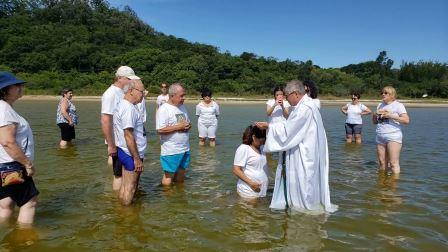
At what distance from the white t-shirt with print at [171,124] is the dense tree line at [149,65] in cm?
4563

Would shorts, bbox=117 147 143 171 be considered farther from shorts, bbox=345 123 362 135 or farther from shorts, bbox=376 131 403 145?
shorts, bbox=345 123 362 135

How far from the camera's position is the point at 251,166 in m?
6.06

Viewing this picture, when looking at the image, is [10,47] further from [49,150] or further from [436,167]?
[436,167]

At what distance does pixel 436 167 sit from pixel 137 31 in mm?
98131

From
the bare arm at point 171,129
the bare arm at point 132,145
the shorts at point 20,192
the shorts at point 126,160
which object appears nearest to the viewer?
the shorts at point 20,192

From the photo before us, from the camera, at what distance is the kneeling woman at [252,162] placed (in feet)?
19.7

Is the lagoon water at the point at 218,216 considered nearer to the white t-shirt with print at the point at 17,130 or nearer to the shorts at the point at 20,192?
the shorts at the point at 20,192

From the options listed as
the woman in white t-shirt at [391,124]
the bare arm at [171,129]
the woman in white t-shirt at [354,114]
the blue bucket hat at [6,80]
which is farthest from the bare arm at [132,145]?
the woman in white t-shirt at [354,114]

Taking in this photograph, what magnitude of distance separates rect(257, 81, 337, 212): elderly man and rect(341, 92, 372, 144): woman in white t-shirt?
27.8 ft

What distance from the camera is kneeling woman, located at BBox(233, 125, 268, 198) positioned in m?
5.99

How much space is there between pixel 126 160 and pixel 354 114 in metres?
9.68

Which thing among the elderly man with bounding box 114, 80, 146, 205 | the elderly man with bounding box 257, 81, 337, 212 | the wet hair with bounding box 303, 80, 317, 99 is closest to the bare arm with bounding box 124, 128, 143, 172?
the elderly man with bounding box 114, 80, 146, 205

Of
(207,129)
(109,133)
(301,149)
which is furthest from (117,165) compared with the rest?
(207,129)

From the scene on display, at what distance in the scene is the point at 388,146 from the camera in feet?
27.1
